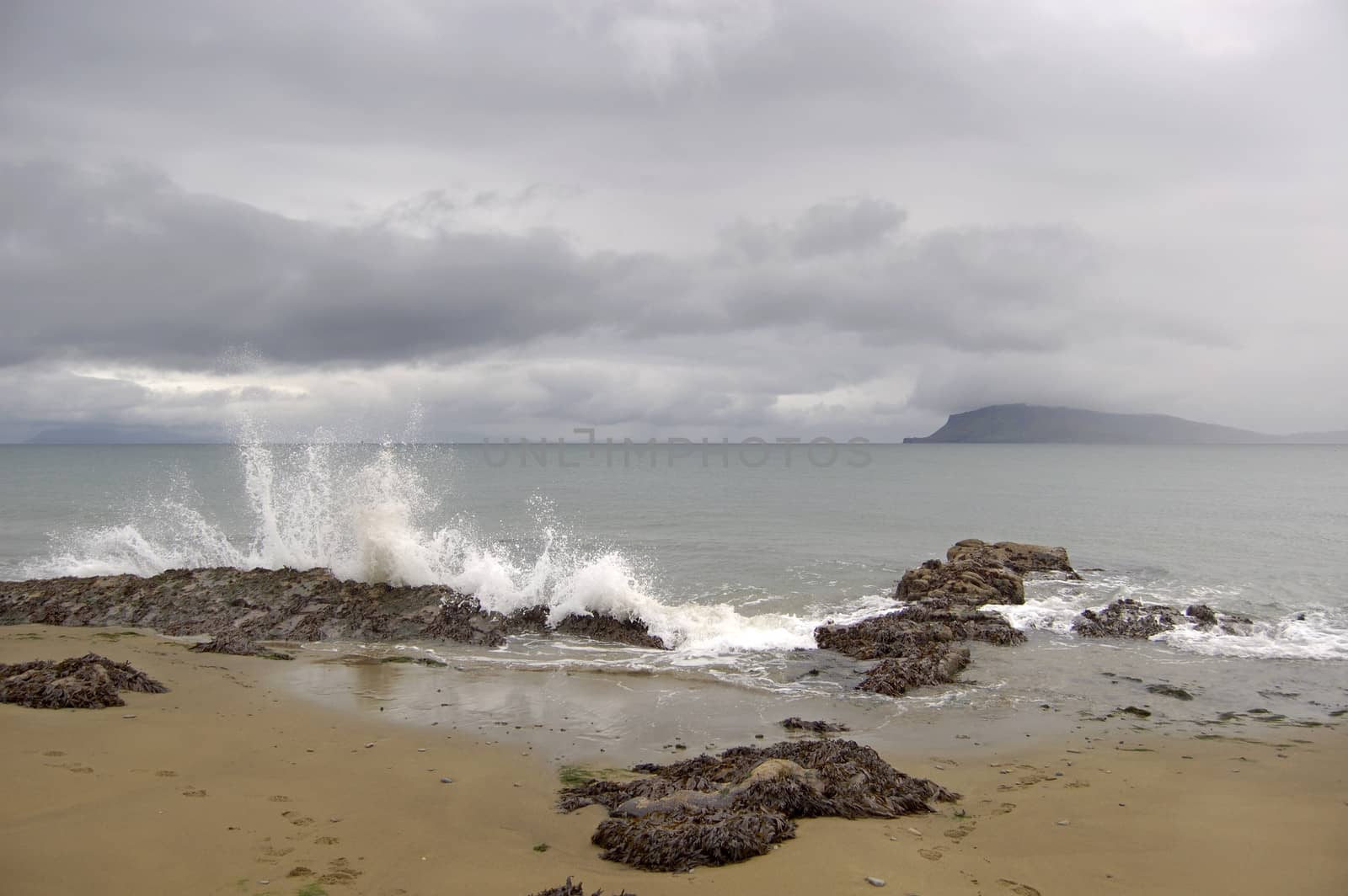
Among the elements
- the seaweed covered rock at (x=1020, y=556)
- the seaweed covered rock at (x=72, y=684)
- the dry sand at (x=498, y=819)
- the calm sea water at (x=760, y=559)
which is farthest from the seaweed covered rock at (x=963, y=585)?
the seaweed covered rock at (x=72, y=684)

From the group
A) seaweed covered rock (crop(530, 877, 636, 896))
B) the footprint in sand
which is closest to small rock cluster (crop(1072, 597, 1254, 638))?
seaweed covered rock (crop(530, 877, 636, 896))

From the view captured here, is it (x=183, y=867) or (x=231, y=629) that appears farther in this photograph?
(x=231, y=629)

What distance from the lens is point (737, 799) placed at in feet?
21.7

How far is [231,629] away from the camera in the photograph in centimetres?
1493

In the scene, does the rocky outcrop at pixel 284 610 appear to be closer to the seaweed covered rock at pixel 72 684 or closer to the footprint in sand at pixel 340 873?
the seaweed covered rock at pixel 72 684

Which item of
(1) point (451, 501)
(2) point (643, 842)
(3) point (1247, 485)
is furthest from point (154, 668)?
(3) point (1247, 485)

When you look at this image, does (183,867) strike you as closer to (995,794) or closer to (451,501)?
(995,794)

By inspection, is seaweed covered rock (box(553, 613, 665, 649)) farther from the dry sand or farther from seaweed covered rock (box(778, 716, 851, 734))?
the dry sand

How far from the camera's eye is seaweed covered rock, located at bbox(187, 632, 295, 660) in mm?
12844

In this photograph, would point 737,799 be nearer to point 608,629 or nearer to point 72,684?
point 72,684

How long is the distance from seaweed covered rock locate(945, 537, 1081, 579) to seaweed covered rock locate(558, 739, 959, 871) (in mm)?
15306

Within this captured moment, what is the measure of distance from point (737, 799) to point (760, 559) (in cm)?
1951

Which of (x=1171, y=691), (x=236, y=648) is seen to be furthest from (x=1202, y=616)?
(x=236, y=648)

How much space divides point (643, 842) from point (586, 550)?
2211 centimetres
